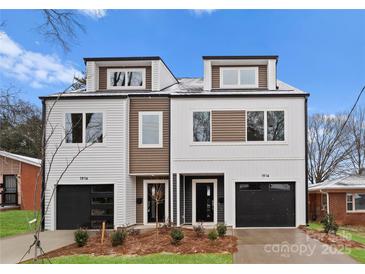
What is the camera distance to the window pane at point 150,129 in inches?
701

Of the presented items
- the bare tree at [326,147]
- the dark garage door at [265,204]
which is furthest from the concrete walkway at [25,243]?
the bare tree at [326,147]

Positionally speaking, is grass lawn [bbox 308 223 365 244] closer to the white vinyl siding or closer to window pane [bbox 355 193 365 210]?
window pane [bbox 355 193 365 210]

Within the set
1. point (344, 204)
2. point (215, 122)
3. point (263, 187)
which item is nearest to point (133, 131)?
point (215, 122)

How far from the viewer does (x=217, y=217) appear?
59.0 ft

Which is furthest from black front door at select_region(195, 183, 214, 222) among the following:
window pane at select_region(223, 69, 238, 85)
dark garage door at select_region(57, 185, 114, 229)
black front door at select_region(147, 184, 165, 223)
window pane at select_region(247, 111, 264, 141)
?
window pane at select_region(223, 69, 238, 85)

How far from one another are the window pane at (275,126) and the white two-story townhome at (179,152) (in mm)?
41

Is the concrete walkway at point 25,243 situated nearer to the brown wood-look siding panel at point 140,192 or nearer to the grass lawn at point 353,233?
the brown wood-look siding panel at point 140,192

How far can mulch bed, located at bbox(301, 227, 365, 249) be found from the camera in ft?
40.0

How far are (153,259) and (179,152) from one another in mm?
7177

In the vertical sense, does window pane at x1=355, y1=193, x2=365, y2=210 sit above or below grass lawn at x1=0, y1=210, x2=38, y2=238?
above

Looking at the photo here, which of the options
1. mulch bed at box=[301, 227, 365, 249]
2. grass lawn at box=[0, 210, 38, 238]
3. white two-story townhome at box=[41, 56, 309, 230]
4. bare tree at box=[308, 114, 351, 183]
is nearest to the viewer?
mulch bed at box=[301, 227, 365, 249]

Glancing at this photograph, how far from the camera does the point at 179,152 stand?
57.2 feet

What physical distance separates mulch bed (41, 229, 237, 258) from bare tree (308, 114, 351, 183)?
28277mm

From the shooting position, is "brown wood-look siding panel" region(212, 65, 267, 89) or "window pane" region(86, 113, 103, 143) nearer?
"window pane" region(86, 113, 103, 143)
